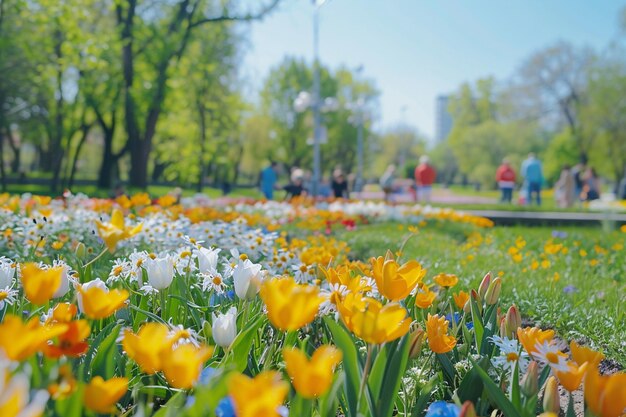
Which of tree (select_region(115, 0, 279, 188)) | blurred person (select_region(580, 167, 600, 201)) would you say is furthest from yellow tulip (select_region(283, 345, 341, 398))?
blurred person (select_region(580, 167, 600, 201))

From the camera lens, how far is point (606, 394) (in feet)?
3.51

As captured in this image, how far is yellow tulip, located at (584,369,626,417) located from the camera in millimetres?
1062

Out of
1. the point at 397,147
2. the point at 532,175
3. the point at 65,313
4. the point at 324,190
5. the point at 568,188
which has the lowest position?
the point at 65,313

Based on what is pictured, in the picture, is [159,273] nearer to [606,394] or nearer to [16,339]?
[16,339]

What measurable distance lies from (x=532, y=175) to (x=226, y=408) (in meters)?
17.3

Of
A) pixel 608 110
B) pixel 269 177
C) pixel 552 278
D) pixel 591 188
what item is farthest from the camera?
pixel 608 110

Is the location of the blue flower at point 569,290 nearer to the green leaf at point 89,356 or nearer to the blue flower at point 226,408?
the green leaf at point 89,356

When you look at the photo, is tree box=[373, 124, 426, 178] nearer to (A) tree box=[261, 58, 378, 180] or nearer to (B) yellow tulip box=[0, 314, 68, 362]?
(A) tree box=[261, 58, 378, 180]

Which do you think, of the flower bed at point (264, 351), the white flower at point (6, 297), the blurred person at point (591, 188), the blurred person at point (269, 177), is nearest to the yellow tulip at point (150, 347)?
the flower bed at point (264, 351)

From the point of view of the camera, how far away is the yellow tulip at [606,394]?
1062 millimetres

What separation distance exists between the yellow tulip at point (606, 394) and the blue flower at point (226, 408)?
68cm

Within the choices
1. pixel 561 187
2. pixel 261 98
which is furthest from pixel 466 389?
pixel 261 98

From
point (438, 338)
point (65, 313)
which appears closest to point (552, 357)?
point (438, 338)

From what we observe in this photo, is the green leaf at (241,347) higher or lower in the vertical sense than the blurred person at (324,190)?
lower
